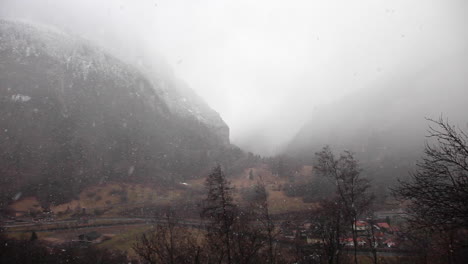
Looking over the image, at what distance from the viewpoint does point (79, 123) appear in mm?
119750

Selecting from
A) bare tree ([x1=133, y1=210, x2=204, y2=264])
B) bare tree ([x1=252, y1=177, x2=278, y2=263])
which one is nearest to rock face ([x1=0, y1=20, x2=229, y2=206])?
bare tree ([x1=133, y1=210, x2=204, y2=264])

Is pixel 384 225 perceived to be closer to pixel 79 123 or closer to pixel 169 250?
pixel 169 250

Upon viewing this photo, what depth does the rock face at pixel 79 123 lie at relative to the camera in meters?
98.6

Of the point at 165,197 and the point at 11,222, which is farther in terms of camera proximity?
the point at 165,197

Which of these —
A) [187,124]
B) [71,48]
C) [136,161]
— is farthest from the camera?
[187,124]

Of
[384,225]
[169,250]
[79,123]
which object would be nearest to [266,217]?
[169,250]

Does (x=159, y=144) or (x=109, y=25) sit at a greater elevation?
(x=109, y=25)

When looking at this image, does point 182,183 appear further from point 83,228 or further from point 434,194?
point 434,194

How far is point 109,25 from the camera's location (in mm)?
192125

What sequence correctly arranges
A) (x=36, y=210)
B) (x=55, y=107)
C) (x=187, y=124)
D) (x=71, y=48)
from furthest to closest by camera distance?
(x=187, y=124), (x=71, y=48), (x=55, y=107), (x=36, y=210)

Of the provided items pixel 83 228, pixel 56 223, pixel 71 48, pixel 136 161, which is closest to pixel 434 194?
pixel 83 228

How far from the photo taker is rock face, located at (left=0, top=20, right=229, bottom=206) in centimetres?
9862

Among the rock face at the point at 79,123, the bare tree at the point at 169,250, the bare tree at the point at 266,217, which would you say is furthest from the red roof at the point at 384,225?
the rock face at the point at 79,123

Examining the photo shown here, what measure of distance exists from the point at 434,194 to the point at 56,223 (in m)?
79.2
